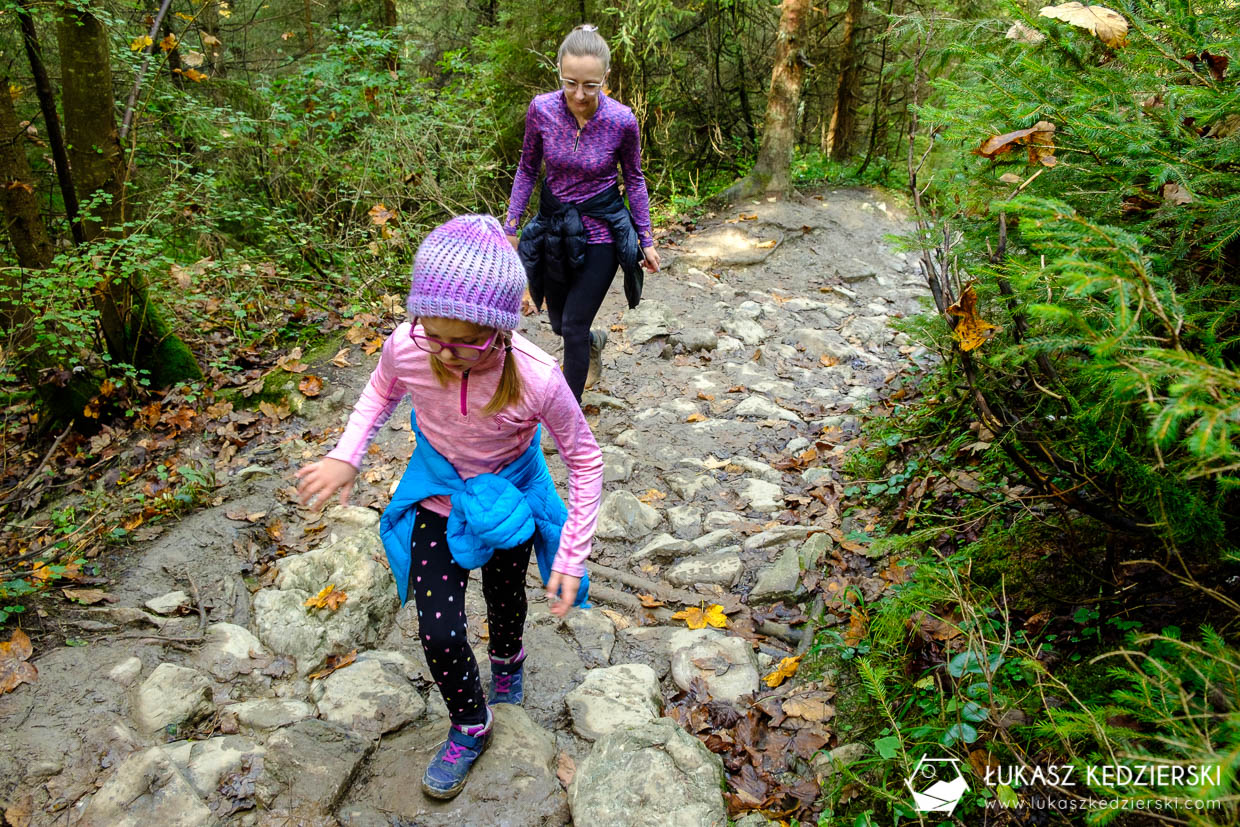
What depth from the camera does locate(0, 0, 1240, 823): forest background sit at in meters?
1.83

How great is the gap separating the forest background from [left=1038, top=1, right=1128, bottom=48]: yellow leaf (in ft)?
0.04

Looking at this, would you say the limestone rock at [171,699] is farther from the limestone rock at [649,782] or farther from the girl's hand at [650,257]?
the girl's hand at [650,257]

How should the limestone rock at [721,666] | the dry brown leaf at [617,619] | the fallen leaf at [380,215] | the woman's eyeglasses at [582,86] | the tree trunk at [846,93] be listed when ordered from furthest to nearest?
the tree trunk at [846,93], the fallen leaf at [380,215], the woman's eyeglasses at [582,86], the dry brown leaf at [617,619], the limestone rock at [721,666]

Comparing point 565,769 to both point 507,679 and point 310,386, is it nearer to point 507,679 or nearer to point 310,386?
point 507,679

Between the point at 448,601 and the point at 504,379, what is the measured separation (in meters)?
0.80

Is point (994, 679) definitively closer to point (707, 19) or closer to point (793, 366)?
point (793, 366)

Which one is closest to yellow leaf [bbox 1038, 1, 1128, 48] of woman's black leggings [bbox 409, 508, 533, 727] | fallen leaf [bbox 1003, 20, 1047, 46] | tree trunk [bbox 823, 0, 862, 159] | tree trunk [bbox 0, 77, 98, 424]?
fallen leaf [bbox 1003, 20, 1047, 46]

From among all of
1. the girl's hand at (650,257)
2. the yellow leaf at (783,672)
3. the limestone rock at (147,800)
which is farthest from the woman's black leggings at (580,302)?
the limestone rock at (147,800)

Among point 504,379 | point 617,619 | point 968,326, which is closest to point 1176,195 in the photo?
point 968,326

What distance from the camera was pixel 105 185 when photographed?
19.1 ft

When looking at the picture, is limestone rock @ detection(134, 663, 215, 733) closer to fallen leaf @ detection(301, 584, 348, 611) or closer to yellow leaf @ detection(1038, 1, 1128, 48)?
fallen leaf @ detection(301, 584, 348, 611)

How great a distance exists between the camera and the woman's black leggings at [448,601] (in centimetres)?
240

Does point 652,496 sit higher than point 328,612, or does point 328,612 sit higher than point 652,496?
point 328,612

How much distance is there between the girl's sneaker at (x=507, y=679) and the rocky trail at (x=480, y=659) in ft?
0.50
